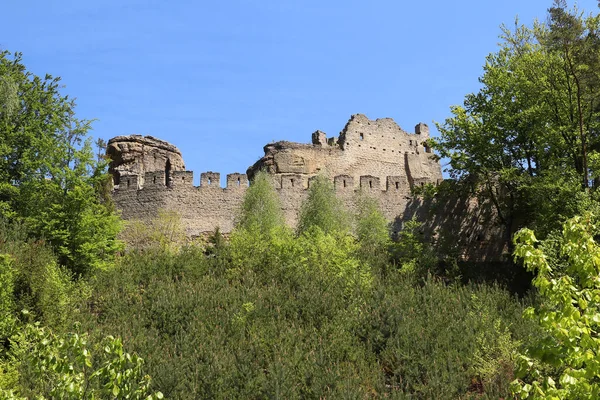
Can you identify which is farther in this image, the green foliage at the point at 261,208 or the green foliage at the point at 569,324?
the green foliage at the point at 261,208

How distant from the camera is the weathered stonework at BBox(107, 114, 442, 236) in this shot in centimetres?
2969

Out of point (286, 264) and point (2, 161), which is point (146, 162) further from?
point (286, 264)

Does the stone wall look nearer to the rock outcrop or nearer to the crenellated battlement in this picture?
the crenellated battlement

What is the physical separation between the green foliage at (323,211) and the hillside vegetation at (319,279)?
0.10 metres

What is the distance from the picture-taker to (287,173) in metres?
34.8

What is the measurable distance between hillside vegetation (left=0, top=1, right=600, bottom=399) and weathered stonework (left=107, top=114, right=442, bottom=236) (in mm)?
971

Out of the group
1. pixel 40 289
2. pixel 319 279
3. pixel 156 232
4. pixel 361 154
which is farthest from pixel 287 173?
pixel 40 289

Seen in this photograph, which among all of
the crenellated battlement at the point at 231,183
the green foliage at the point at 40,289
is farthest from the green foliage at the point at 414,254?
the green foliage at the point at 40,289

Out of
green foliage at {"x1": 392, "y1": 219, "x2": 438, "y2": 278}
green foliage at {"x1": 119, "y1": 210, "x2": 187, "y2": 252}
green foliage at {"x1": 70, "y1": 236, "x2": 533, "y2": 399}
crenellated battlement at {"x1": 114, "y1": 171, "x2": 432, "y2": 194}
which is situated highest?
crenellated battlement at {"x1": 114, "y1": 171, "x2": 432, "y2": 194}

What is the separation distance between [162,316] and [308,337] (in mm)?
4164

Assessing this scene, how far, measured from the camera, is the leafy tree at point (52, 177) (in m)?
23.8

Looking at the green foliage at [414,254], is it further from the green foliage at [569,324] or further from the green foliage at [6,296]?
the green foliage at [569,324]

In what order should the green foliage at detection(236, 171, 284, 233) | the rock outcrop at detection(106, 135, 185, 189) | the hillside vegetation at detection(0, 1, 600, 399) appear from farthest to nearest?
1. the rock outcrop at detection(106, 135, 185, 189)
2. the green foliage at detection(236, 171, 284, 233)
3. the hillside vegetation at detection(0, 1, 600, 399)

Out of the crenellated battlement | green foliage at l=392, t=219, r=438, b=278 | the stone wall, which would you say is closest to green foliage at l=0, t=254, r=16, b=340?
the stone wall
